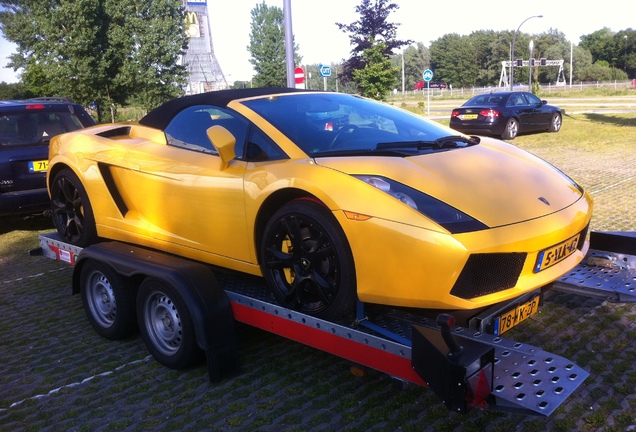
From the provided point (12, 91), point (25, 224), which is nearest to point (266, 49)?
point (12, 91)

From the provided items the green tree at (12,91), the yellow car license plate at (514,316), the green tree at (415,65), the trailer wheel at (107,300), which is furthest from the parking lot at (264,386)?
the green tree at (415,65)

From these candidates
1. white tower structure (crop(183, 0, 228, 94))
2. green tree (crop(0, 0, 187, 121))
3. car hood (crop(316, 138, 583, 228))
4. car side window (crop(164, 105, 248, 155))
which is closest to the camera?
car hood (crop(316, 138, 583, 228))

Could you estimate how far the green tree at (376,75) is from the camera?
97.8 feet

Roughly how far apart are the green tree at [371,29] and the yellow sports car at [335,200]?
30598mm

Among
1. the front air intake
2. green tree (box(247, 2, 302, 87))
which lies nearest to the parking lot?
the front air intake

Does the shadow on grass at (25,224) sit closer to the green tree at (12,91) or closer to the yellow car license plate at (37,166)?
the yellow car license plate at (37,166)

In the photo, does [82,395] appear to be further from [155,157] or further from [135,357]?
[155,157]

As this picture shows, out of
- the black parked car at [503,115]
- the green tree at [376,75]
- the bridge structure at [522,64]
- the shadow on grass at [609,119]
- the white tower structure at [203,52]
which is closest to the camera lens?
the black parked car at [503,115]

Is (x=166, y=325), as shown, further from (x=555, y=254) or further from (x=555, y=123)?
(x=555, y=123)

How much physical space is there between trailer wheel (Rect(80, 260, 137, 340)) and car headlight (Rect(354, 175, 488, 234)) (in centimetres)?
210

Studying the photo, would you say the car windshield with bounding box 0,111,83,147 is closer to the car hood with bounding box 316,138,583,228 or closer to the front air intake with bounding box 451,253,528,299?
the car hood with bounding box 316,138,583,228

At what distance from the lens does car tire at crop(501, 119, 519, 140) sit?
1695 cm

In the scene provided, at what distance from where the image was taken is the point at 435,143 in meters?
3.52

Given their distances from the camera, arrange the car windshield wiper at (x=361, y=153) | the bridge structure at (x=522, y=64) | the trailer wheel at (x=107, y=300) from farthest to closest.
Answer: the bridge structure at (x=522, y=64) → the trailer wheel at (x=107, y=300) → the car windshield wiper at (x=361, y=153)
